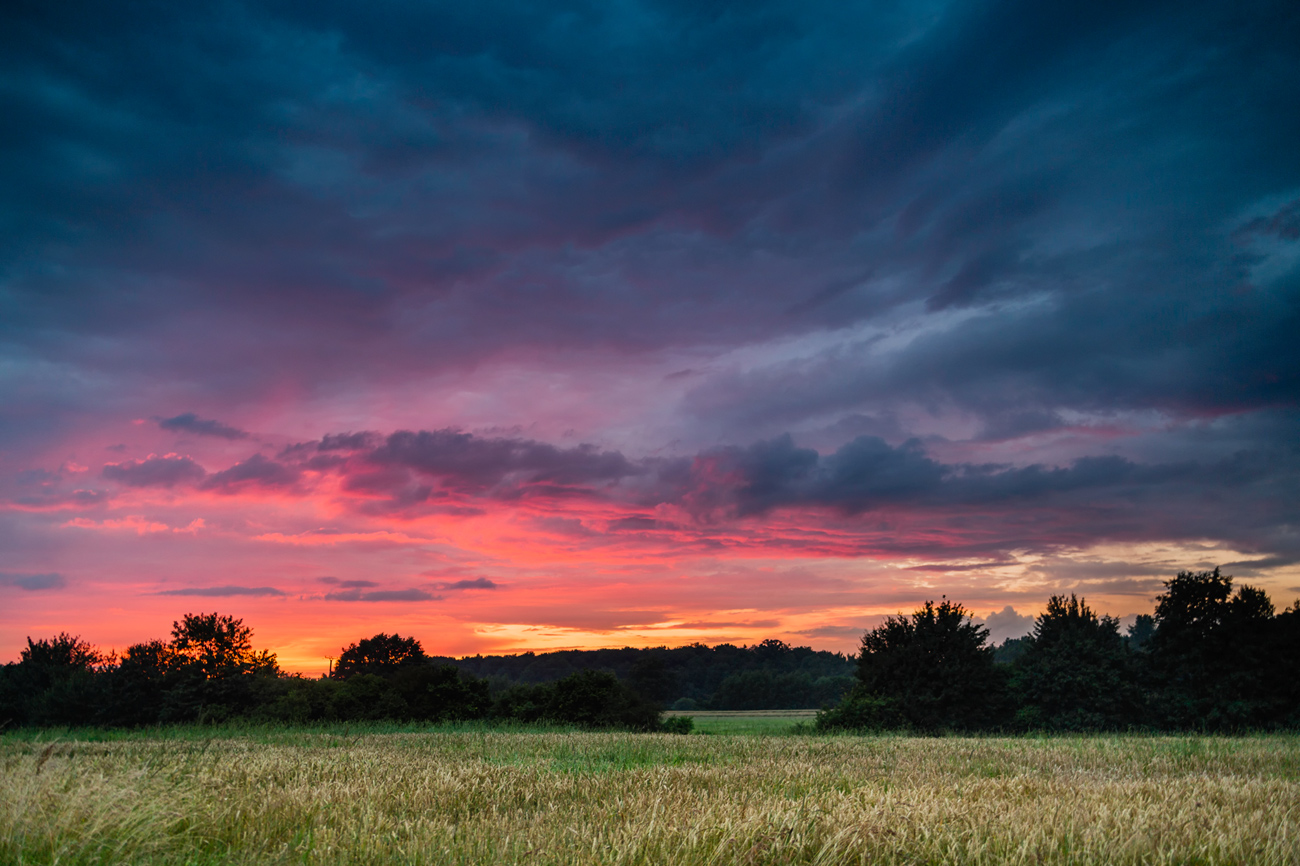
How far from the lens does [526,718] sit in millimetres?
42188

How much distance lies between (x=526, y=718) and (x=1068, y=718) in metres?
30.9

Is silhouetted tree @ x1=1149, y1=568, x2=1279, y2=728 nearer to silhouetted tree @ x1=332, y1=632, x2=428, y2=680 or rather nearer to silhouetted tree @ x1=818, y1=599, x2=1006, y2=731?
silhouetted tree @ x1=818, y1=599, x2=1006, y2=731

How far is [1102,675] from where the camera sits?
137 ft

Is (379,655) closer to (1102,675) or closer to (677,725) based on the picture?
(677,725)

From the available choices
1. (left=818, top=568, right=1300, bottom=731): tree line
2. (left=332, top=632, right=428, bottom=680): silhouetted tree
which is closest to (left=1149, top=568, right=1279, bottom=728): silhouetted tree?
(left=818, top=568, right=1300, bottom=731): tree line

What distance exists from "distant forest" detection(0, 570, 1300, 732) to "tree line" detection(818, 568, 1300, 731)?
70 millimetres

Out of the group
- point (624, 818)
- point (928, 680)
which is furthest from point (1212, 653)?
point (624, 818)

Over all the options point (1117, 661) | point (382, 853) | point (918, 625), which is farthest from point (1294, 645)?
point (382, 853)

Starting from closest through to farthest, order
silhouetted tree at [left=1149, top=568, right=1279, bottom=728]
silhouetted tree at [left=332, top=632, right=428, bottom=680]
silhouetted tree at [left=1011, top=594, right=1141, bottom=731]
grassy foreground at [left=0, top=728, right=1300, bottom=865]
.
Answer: grassy foreground at [left=0, top=728, right=1300, bottom=865] < silhouetted tree at [left=1149, top=568, right=1279, bottom=728] < silhouetted tree at [left=1011, top=594, right=1141, bottom=731] < silhouetted tree at [left=332, top=632, right=428, bottom=680]

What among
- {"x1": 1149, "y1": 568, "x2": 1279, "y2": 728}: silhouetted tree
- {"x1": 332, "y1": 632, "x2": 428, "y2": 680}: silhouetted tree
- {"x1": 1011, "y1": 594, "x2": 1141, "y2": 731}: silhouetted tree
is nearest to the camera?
{"x1": 1149, "y1": 568, "x2": 1279, "y2": 728}: silhouetted tree

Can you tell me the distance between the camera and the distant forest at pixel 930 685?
125 feet

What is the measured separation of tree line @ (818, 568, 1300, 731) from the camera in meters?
38.0

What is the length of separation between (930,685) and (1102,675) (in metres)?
10.6

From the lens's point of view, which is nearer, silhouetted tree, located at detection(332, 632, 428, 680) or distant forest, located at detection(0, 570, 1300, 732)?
distant forest, located at detection(0, 570, 1300, 732)
